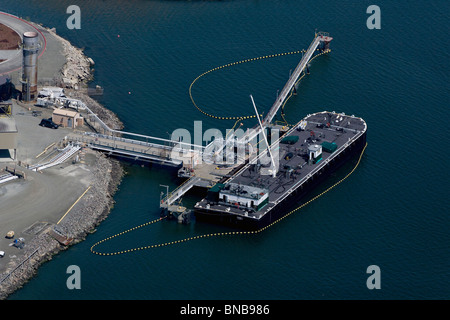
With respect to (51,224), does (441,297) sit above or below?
below

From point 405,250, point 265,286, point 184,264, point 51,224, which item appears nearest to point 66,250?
point 51,224

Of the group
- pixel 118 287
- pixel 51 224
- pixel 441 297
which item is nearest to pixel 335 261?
pixel 441 297

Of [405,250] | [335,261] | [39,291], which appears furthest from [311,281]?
[39,291]
